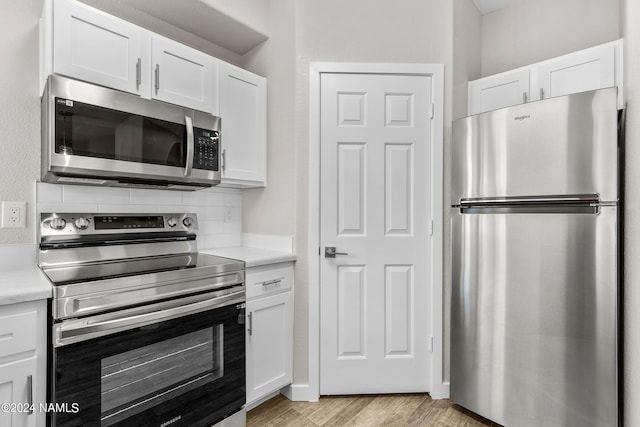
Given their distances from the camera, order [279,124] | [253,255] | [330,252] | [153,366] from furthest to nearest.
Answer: [279,124] < [330,252] < [253,255] < [153,366]

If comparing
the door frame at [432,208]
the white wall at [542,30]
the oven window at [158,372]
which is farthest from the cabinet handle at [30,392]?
the white wall at [542,30]

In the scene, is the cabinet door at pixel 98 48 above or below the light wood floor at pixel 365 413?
above

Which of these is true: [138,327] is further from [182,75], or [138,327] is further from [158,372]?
[182,75]

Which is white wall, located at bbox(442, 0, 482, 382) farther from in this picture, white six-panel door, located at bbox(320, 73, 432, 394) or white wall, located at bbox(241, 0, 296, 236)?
white wall, located at bbox(241, 0, 296, 236)

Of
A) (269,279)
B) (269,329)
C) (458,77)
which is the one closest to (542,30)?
(458,77)

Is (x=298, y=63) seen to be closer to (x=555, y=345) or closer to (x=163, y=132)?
(x=163, y=132)

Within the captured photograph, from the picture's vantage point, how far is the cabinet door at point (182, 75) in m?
1.82

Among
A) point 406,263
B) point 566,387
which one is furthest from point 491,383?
point 406,263

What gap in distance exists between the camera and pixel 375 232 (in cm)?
217

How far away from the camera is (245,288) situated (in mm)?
1833

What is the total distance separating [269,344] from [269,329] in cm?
9

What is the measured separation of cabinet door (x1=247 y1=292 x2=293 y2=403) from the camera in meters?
1.90

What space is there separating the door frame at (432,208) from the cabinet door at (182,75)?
0.63 metres

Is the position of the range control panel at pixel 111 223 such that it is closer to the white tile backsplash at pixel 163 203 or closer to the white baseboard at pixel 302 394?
the white tile backsplash at pixel 163 203
